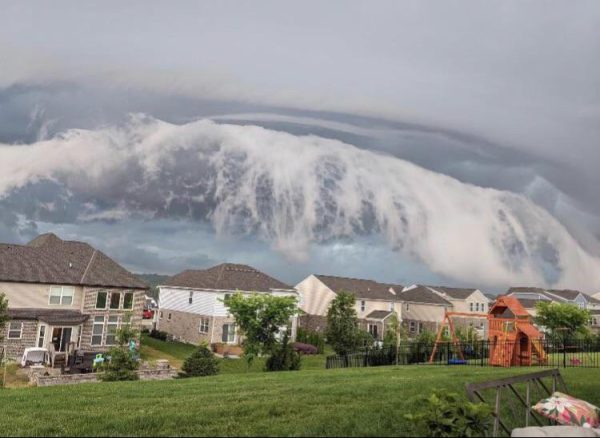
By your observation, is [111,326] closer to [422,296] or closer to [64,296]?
[64,296]

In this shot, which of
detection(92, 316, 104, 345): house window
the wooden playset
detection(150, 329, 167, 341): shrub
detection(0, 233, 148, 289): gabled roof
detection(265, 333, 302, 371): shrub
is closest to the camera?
the wooden playset

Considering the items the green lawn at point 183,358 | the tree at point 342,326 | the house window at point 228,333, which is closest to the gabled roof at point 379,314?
the tree at point 342,326

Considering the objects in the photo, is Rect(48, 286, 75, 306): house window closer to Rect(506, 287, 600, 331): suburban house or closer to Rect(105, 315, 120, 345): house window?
Rect(105, 315, 120, 345): house window

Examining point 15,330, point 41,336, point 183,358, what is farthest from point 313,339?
point 15,330

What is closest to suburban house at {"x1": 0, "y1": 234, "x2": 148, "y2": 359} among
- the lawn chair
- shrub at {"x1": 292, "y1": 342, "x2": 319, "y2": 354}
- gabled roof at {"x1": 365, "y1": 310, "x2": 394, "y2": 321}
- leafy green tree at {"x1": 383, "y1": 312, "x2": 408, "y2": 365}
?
shrub at {"x1": 292, "y1": 342, "x2": 319, "y2": 354}

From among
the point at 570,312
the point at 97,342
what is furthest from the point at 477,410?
the point at 570,312

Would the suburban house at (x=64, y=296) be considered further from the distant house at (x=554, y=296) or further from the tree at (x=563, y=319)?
the distant house at (x=554, y=296)

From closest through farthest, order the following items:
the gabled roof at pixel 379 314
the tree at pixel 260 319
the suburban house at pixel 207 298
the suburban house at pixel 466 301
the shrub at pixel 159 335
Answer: the tree at pixel 260 319
the suburban house at pixel 207 298
the shrub at pixel 159 335
the gabled roof at pixel 379 314
the suburban house at pixel 466 301

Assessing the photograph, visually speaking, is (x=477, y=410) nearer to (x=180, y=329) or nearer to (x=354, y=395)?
(x=354, y=395)

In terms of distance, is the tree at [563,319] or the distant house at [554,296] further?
the distant house at [554,296]
